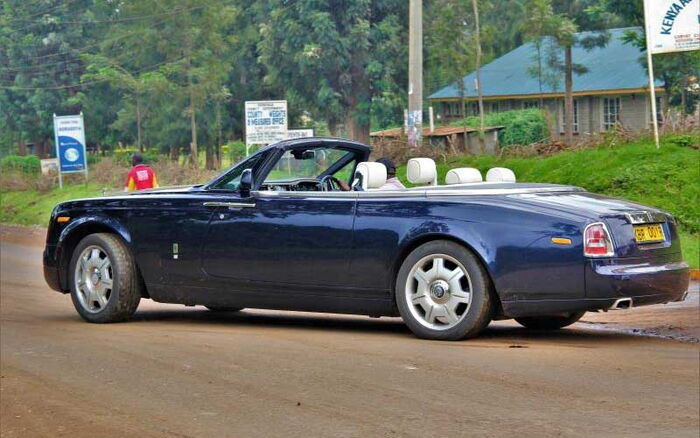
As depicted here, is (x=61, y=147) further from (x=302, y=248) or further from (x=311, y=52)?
(x=302, y=248)

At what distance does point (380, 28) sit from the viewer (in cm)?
5584

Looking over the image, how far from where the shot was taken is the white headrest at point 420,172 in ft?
31.9

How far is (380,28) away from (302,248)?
155ft

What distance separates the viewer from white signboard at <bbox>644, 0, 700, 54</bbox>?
1884cm

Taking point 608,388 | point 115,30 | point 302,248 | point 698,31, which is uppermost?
point 115,30

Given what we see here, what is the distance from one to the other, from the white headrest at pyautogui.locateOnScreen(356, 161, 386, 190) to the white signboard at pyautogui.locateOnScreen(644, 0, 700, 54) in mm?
10358

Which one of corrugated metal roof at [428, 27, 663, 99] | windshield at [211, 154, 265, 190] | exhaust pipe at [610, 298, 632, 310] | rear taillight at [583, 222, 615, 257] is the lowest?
exhaust pipe at [610, 298, 632, 310]

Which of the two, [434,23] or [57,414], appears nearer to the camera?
[57,414]

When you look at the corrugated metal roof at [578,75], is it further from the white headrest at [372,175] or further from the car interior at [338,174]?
the white headrest at [372,175]

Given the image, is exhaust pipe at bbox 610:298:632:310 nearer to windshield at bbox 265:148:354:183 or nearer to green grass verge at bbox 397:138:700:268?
windshield at bbox 265:148:354:183

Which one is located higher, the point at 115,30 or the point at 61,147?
the point at 115,30

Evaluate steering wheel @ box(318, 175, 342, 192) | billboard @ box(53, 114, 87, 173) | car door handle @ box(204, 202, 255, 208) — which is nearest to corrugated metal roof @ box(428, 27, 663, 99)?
billboard @ box(53, 114, 87, 173)

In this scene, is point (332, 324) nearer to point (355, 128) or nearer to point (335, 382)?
point (335, 382)

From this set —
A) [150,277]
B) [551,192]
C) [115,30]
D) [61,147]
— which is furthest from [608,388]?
[115,30]
